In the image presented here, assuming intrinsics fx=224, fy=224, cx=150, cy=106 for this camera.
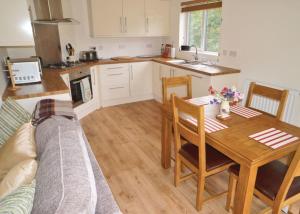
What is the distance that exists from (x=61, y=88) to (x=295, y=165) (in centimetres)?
215

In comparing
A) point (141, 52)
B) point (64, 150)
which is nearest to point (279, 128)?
point (64, 150)

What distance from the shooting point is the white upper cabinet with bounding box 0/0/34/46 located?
2111mm

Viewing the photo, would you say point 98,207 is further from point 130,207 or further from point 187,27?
point 187,27

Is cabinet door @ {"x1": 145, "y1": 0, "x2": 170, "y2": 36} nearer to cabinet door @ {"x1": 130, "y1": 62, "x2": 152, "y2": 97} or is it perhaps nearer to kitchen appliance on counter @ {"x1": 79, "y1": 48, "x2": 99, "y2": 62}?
cabinet door @ {"x1": 130, "y1": 62, "x2": 152, "y2": 97}

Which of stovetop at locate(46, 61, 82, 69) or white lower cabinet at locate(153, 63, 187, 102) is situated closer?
stovetop at locate(46, 61, 82, 69)

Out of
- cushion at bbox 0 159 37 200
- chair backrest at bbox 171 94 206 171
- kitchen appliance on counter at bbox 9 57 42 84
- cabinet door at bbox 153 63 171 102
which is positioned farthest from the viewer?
cabinet door at bbox 153 63 171 102

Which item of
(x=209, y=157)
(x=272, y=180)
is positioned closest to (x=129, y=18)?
(x=209, y=157)

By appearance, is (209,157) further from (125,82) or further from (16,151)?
(125,82)

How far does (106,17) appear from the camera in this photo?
13.3 feet

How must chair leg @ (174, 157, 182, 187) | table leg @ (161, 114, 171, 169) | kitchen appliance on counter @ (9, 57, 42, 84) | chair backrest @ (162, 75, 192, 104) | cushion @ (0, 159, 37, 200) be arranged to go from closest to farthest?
cushion @ (0, 159, 37, 200)
chair leg @ (174, 157, 182, 187)
table leg @ (161, 114, 171, 169)
chair backrest @ (162, 75, 192, 104)
kitchen appliance on counter @ (9, 57, 42, 84)

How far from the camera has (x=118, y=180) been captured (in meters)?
2.29

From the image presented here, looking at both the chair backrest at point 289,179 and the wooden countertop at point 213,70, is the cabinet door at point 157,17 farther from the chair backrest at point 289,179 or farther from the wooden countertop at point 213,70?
the chair backrest at point 289,179

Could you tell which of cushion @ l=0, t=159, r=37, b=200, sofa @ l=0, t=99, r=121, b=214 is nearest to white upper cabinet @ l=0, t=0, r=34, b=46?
sofa @ l=0, t=99, r=121, b=214

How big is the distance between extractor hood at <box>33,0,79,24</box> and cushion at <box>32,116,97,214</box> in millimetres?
2869
